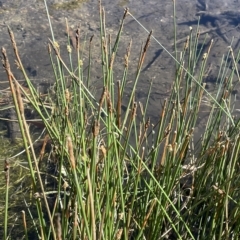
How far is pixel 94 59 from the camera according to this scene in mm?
3049

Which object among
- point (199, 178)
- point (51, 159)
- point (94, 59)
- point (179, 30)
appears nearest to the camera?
point (199, 178)

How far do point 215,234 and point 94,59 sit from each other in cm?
176

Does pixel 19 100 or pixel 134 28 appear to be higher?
pixel 19 100

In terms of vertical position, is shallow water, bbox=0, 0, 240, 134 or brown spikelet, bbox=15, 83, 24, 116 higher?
brown spikelet, bbox=15, 83, 24, 116

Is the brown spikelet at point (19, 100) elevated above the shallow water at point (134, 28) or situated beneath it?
elevated above

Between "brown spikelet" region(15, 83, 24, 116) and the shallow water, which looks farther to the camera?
the shallow water

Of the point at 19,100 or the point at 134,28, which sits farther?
the point at 134,28

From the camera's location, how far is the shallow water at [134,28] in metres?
2.92

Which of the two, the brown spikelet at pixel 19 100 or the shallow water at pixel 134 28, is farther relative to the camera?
the shallow water at pixel 134 28

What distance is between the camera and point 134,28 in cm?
331

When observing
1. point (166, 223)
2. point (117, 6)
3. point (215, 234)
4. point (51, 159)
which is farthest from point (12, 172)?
point (117, 6)

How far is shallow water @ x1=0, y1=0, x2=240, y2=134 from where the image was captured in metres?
2.92

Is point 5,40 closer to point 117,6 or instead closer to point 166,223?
point 117,6

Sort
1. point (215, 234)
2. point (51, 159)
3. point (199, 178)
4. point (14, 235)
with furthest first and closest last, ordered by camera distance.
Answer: point (51, 159) < point (14, 235) < point (199, 178) < point (215, 234)
